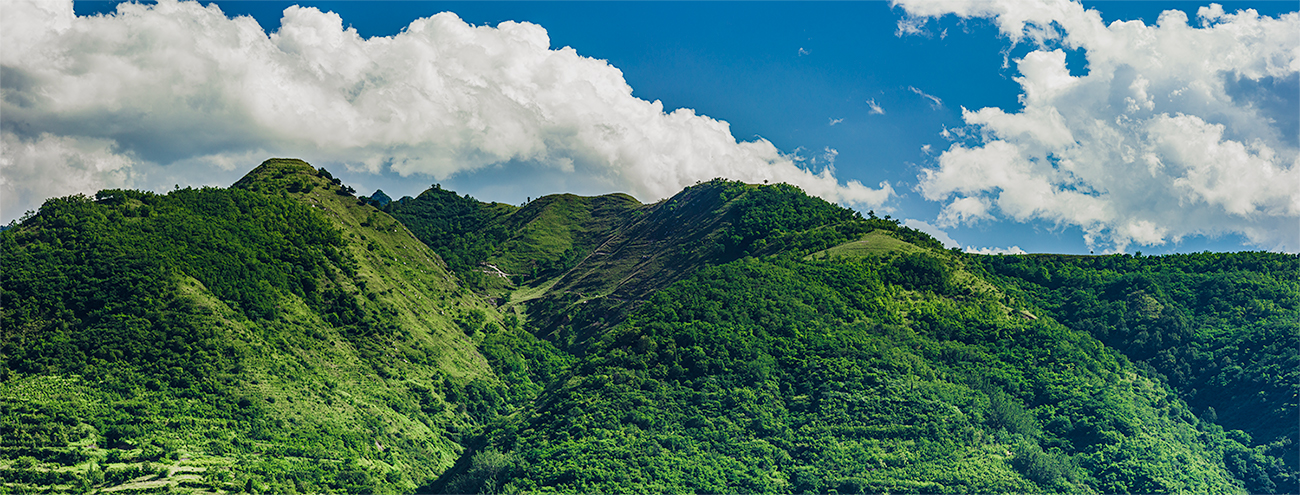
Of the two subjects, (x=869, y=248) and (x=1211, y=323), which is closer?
(x=1211, y=323)

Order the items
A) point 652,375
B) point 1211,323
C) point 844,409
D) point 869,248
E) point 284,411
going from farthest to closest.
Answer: point 869,248 → point 1211,323 → point 652,375 → point 284,411 → point 844,409

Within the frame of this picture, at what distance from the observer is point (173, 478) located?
102m

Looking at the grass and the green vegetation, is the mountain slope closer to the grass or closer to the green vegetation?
the green vegetation

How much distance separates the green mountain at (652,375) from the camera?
10919cm

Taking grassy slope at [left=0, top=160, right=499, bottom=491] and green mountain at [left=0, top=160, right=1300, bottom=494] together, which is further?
green mountain at [left=0, top=160, right=1300, bottom=494]

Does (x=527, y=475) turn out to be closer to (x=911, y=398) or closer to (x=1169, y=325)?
(x=911, y=398)

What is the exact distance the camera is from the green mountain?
4299 inches

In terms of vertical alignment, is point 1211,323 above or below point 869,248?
below

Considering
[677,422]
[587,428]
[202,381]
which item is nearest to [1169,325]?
[677,422]

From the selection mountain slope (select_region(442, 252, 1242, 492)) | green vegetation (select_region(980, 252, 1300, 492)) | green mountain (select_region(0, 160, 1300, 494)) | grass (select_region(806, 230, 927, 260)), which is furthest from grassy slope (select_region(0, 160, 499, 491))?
green vegetation (select_region(980, 252, 1300, 492))

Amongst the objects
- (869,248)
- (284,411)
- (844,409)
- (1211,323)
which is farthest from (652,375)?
(1211,323)

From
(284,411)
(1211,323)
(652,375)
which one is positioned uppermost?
(1211,323)

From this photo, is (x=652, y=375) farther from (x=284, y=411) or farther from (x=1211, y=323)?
(x=1211, y=323)

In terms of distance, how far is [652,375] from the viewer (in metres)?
129
